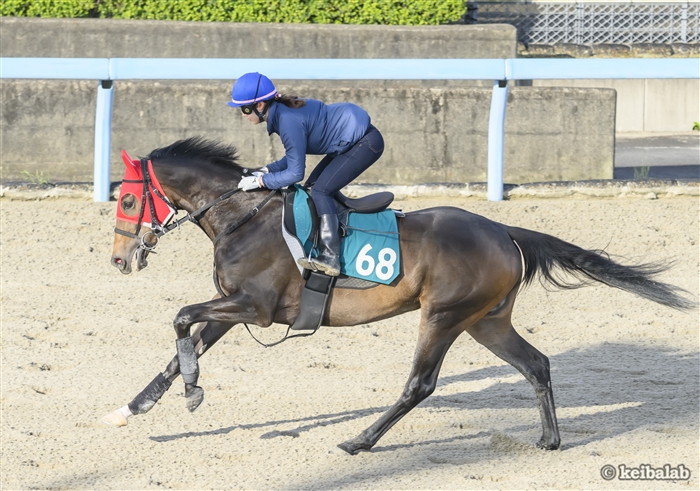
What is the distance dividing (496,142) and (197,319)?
4.91 meters

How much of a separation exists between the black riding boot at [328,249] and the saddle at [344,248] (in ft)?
0.19

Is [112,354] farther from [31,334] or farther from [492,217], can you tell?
[492,217]

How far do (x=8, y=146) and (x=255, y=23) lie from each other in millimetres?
3992

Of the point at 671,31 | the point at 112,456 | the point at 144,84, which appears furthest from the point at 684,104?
the point at 112,456

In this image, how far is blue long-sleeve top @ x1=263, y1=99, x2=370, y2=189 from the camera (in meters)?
5.18

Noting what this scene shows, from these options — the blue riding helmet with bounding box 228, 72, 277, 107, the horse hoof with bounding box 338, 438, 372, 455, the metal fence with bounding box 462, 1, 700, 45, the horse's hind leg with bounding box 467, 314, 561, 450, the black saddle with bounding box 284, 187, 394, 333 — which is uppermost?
the metal fence with bounding box 462, 1, 700, 45

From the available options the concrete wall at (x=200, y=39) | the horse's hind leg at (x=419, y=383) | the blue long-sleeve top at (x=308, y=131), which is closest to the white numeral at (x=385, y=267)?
the horse's hind leg at (x=419, y=383)

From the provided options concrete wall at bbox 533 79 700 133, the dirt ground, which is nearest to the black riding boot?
the dirt ground

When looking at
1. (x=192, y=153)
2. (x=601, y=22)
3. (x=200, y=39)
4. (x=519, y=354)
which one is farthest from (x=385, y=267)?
(x=601, y=22)

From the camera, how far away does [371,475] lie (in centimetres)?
501

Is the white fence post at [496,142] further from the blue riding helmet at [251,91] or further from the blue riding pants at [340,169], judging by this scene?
the blue riding helmet at [251,91]

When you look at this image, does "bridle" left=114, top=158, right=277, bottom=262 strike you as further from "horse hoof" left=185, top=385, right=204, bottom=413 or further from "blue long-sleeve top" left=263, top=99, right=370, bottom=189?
"horse hoof" left=185, top=385, right=204, bottom=413

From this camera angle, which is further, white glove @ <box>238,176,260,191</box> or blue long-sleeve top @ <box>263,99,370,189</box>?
white glove @ <box>238,176,260,191</box>

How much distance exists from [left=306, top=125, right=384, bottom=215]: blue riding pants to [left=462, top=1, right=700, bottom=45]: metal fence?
13.0 m
